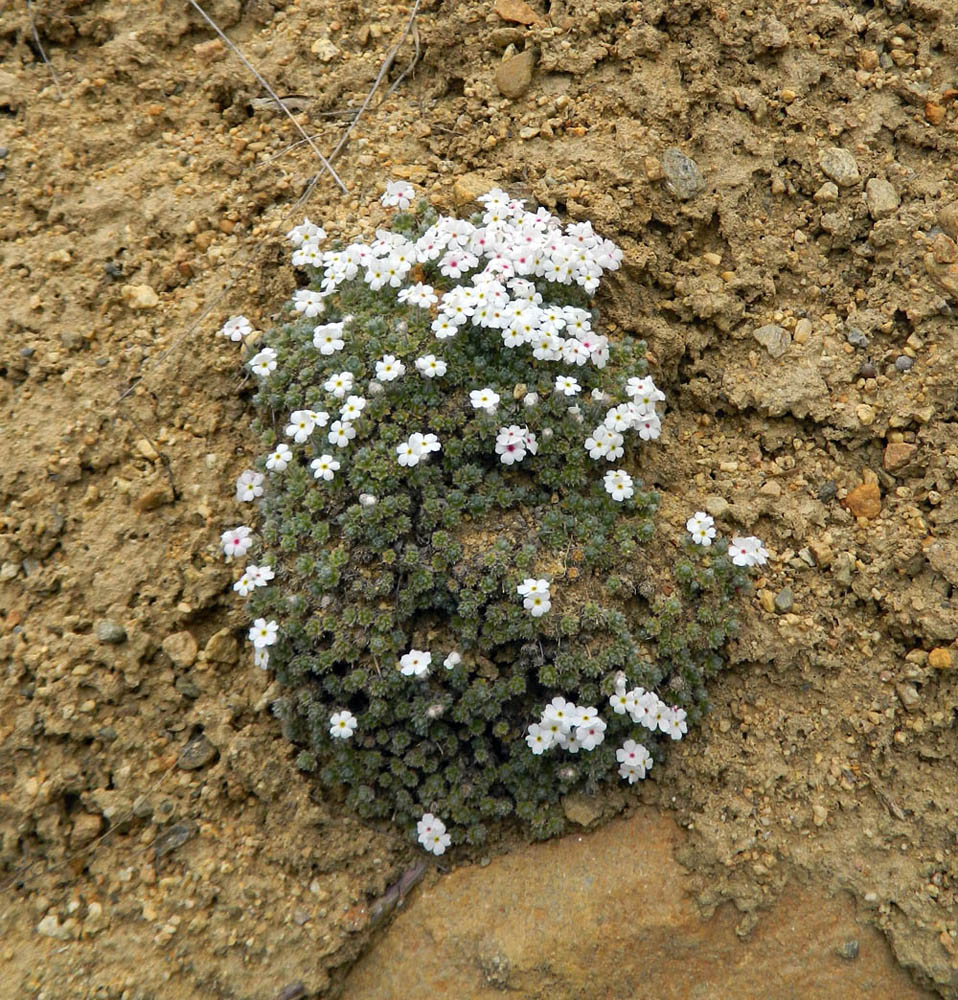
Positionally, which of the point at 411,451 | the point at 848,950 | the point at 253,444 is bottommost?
the point at 848,950

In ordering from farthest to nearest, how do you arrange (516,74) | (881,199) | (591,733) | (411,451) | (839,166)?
1. (516,74)
2. (839,166)
3. (881,199)
4. (411,451)
5. (591,733)

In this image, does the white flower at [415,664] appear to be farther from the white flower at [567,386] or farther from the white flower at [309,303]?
the white flower at [309,303]

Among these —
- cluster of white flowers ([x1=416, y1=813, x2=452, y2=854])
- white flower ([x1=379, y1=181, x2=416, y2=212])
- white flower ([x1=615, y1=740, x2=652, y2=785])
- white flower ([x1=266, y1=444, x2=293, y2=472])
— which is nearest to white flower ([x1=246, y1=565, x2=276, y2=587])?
white flower ([x1=266, y1=444, x2=293, y2=472])

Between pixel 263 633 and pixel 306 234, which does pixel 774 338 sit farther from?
pixel 263 633

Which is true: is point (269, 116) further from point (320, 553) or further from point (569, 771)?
point (569, 771)

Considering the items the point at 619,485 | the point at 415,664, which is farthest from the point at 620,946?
the point at 619,485

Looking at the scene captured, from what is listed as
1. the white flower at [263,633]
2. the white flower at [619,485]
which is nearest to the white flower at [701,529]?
the white flower at [619,485]

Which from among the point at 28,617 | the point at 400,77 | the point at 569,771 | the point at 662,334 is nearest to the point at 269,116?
the point at 400,77
